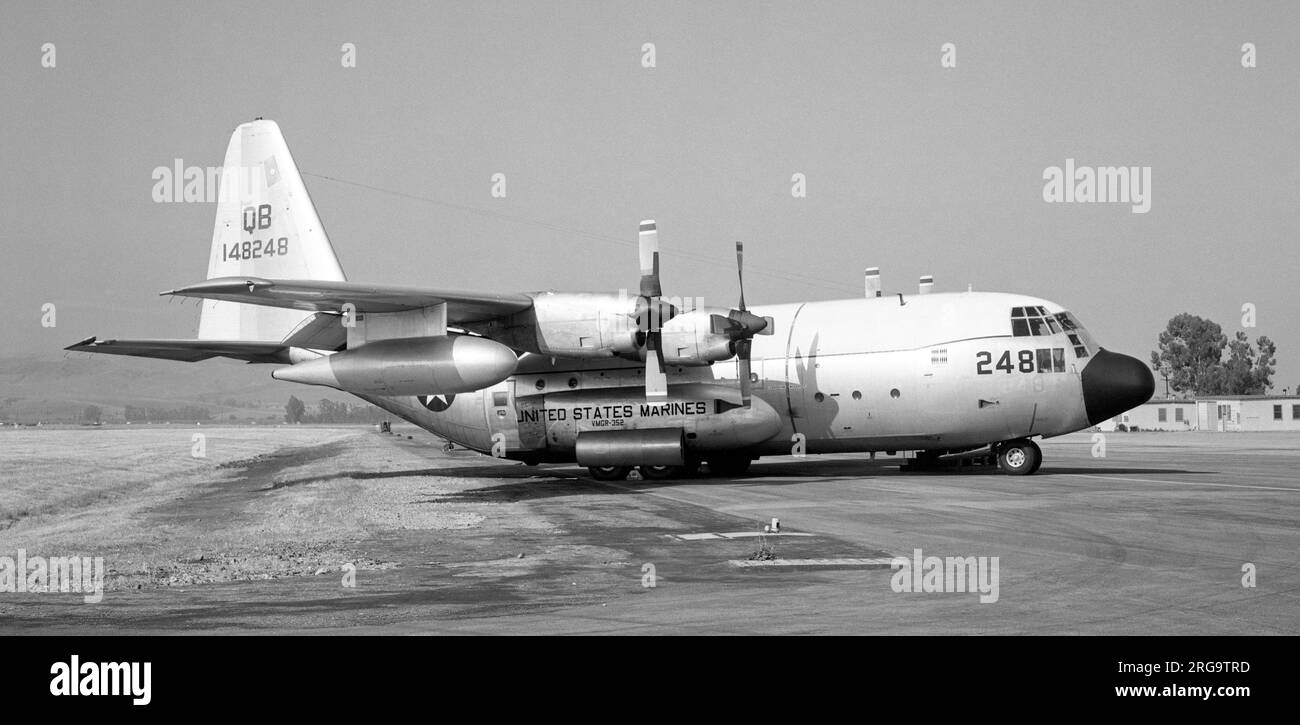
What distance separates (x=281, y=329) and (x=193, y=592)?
22.1 metres

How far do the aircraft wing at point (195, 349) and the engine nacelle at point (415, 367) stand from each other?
14.6ft

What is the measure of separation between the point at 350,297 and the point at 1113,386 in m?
20.1

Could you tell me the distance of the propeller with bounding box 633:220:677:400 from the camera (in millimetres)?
27203

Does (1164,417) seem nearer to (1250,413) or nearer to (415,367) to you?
(1250,413)

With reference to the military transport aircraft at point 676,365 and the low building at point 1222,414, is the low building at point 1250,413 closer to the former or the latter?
the low building at point 1222,414

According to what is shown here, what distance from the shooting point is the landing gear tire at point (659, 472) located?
102 ft

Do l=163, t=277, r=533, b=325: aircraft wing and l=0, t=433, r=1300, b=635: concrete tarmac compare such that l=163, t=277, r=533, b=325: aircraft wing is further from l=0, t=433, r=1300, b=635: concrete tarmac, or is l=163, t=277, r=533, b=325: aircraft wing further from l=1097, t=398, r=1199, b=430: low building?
l=1097, t=398, r=1199, b=430: low building

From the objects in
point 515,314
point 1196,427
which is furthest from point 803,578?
point 1196,427

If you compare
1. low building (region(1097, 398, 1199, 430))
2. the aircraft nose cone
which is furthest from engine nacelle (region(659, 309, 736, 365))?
low building (region(1097, 398, 1199, 430))

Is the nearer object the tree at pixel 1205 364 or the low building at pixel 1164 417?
the low building at pixel 1164 417

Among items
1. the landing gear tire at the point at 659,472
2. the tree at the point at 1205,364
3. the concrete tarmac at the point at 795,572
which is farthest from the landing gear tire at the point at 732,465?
the tree at the point at 1205,364

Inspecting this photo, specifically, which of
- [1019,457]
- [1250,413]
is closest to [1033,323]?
[1019,457]

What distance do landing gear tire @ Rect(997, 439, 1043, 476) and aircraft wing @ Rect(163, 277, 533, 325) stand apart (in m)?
14.6
